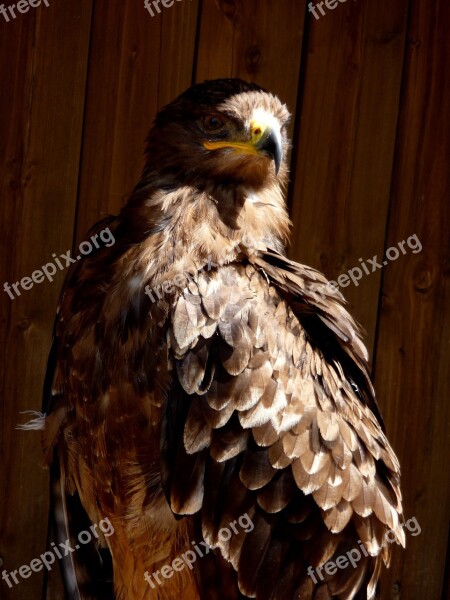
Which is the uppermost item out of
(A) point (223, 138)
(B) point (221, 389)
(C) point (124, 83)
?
(C) point (124, 83)

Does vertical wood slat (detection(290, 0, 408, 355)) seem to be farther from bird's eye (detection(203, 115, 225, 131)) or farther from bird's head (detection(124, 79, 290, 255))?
bird's eye (detection(203, 115, 225, 131))

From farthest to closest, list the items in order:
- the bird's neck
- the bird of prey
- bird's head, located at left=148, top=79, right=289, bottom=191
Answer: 1. bird's head, located at left=148, top=79, right=289, bottom=191
2. the bird's neck
3. the bird of prey

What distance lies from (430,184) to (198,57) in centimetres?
112

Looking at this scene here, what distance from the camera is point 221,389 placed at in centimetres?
279

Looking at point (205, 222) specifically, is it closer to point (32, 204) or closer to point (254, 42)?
point (32, 204)

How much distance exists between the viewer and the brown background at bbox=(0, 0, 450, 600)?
3.91 meters

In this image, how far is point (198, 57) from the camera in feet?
12.9

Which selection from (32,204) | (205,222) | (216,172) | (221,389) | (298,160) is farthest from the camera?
(298,160)

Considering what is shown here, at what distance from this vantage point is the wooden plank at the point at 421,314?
160 inches

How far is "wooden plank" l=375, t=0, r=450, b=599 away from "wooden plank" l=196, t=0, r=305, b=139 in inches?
19.6

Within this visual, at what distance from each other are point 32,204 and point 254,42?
1.14 m

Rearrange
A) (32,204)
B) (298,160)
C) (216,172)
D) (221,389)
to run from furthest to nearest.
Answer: (298,160) < (32,204) < (216,172) < (221,389)

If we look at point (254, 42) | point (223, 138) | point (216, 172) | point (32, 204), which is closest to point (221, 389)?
point (216, 172)

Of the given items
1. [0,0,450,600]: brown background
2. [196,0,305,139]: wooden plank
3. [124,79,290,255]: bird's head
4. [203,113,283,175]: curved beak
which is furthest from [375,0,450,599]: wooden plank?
[203,113,283,175]: curved beak
